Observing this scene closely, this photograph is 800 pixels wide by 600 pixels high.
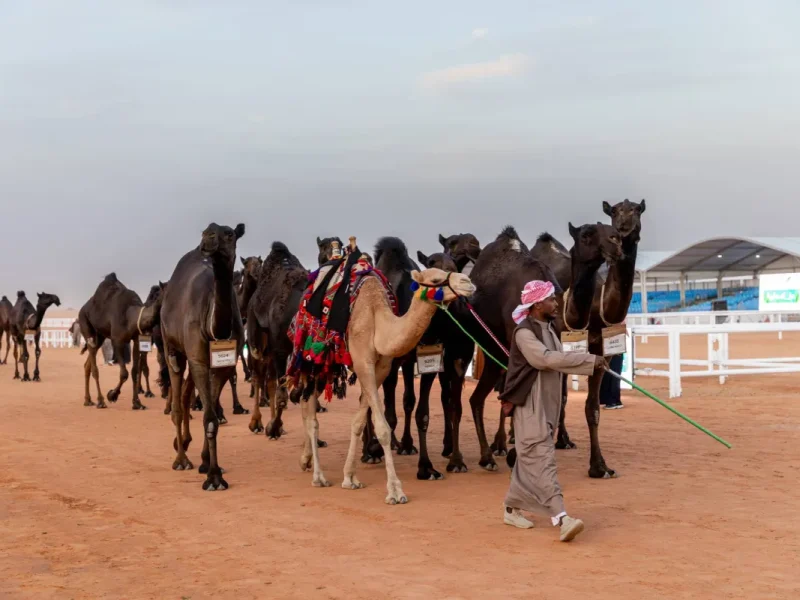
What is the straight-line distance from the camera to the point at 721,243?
47594 millimetres

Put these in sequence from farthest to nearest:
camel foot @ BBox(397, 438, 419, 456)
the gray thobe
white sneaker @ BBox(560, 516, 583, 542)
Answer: camel foot @ BBox(397, 438, 419, 456), the gray thobe, white sneaker @ BBox(560, 516, 583, 542)

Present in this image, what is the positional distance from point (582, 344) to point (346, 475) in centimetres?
303

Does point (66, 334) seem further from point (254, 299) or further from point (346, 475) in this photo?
point (346, 475)

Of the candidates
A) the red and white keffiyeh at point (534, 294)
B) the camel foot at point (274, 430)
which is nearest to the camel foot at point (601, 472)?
the red and white keffiyeh at point (534, 294)

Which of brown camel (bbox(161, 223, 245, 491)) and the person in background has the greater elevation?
brown camel (bbox(161, 223, 245, 491))

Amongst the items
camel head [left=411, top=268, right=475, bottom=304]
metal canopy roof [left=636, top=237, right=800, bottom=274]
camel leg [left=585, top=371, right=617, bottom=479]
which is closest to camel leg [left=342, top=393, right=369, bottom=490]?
camel head [left=411, top=268, right=475, bottom=304]

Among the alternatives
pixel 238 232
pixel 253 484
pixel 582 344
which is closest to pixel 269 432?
pixel 253 484

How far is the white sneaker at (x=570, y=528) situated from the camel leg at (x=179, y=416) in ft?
18.4

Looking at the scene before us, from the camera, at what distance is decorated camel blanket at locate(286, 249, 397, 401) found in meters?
9.59

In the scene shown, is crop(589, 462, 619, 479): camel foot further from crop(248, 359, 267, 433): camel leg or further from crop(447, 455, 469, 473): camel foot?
crop(248, 359, 267, 433): camel leg

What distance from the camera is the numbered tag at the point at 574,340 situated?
985 centimetres

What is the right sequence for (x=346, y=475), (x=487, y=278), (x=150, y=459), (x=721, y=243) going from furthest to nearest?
(x=721, y=243) < (x=150, y=459) < (x=487, y=278) < (x=346, y=475)

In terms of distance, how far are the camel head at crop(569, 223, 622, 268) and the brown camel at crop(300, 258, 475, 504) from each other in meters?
2.13

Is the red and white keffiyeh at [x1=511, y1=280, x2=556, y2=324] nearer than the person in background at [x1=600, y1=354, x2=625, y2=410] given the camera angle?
Yes
